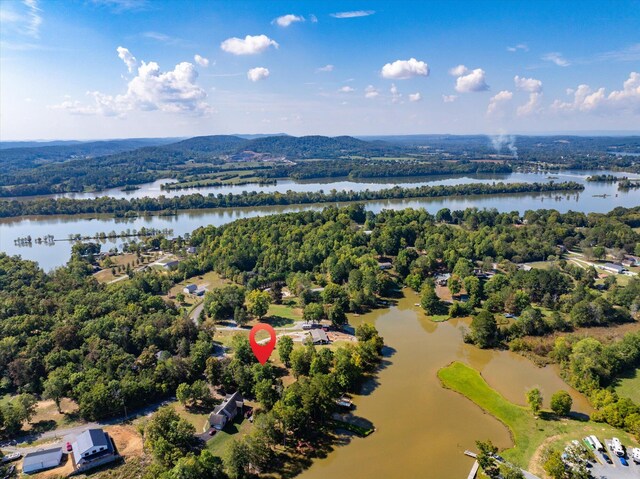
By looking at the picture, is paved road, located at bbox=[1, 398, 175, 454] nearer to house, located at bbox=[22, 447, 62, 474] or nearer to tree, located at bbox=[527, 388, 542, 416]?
house, located at bbox=[22, 447, 62, 474]

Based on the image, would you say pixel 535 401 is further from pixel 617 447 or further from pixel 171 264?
pixel 171 264

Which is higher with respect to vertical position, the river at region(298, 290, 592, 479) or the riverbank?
the riverbank

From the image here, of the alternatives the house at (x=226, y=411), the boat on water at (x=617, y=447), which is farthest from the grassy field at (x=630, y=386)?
the house at (x=226, y=411)

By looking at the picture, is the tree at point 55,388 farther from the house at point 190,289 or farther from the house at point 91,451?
the house at point 190,289

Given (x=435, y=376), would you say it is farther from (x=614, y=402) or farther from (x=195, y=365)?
(x=195, y=365)

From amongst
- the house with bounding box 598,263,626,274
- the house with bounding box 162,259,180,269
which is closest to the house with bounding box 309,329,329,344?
the house with bounding box 162,259,180,269
